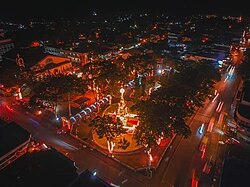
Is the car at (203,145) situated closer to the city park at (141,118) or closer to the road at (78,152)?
the city park at (141,118)

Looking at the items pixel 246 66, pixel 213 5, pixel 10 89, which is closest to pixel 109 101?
pixel 10 89

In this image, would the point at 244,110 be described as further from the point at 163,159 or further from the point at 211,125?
the point at 163,159

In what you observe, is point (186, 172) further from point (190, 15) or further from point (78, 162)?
point (190, 15)

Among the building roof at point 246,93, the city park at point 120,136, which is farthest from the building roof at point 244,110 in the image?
the city park at point 120,136

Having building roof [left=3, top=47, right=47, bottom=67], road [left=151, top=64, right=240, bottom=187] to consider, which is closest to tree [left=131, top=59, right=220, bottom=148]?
road [left=151, top=64, right=240, bottom=187]

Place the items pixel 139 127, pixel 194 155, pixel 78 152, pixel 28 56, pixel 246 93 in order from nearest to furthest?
1. pixel 139 127
2. pixel 194 155
3. pixel 78 152
4. pixel 246 93
5. pixel 28 56

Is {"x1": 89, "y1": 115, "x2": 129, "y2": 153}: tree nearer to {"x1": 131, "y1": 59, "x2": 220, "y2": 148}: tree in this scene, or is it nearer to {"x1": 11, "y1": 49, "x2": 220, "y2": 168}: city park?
{"x1": 11, "y1": 49, "x2": 220, "y2": 168}: city park

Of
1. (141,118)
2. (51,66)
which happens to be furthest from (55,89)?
(51,66)
